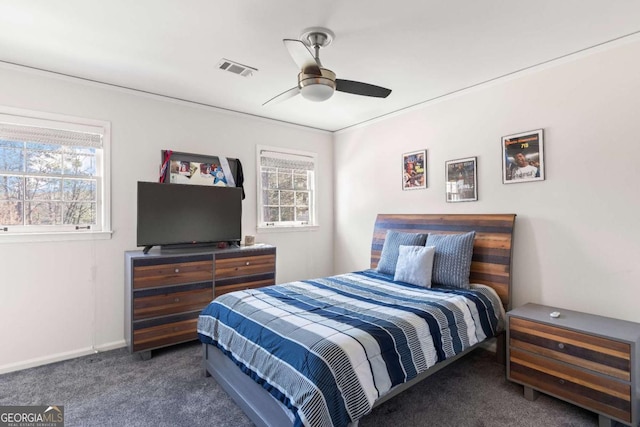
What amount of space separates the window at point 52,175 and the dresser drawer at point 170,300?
87cm

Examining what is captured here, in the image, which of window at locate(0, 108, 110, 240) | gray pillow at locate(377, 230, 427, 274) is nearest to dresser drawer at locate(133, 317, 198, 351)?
window at locate(0, 108, 110, 240)

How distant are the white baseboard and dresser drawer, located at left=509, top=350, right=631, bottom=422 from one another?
144 inches

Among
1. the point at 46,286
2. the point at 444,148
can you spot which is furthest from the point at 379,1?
the point at 46,286

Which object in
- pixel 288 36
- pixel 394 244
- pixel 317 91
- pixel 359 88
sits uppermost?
pixel 288 36

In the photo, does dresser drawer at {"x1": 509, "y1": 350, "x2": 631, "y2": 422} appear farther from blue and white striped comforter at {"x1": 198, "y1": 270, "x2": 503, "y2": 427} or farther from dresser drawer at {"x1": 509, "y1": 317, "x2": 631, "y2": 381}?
blue and white striped comforter at {"x1": 198, "y1": 270, "x2": 503, "y2": 427}

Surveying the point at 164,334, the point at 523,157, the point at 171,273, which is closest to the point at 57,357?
the point at 164,334

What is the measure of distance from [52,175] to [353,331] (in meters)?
3.13

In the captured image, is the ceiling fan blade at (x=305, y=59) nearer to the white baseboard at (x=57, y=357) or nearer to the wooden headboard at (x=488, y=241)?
the wooden headboard at (x=488, y=241)

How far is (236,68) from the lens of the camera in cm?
290

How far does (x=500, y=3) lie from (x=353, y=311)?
2200 millimetres

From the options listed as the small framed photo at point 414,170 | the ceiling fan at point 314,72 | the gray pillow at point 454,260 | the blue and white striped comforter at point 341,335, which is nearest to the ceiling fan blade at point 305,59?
the ceiling fan at point 314,72

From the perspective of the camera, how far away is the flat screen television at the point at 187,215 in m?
3.18

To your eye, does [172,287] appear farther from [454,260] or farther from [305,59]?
[454,260]

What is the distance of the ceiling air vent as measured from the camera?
9.15 ft
